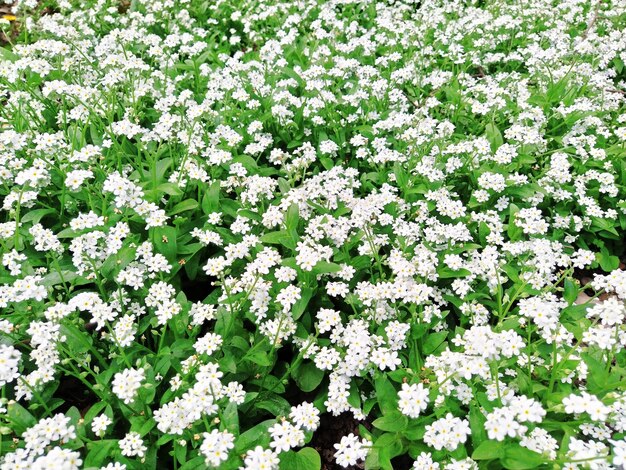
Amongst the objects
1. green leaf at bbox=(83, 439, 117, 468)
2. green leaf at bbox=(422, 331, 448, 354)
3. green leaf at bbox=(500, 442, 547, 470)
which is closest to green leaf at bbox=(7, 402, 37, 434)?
green leaf at bbox=(83, 439, 117, 468)

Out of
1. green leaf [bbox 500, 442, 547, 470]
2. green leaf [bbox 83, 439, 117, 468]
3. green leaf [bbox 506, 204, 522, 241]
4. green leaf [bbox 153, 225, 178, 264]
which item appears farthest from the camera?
green leaf [bbox 506, 204, 522, 241]

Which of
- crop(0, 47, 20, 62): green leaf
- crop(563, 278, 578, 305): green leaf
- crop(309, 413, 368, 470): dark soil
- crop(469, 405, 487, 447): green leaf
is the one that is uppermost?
crop(0, 47, 20, 62): green leaf

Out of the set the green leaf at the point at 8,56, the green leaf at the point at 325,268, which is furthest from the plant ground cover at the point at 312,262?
the green leaf at the point at 8,56

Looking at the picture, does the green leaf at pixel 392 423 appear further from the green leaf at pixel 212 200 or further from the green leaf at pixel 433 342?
the green leaf at pixel 212 200

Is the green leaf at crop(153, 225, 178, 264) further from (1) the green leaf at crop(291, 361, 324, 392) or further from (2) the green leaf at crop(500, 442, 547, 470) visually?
(2) the green leaf at crop(500, 442, 547, 470)

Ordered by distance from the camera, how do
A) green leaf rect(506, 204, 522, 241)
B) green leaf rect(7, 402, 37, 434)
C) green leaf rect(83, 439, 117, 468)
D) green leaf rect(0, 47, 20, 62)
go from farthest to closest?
green leaf rect(0, 47, 20, 62), green leaf rect(506, 204, 522, 241), green leaf rect(7, 402, 37, 434), green leaf rect(83, 439, 117, 468)

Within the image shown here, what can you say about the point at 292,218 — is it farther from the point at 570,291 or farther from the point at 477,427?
the point at 570,291
